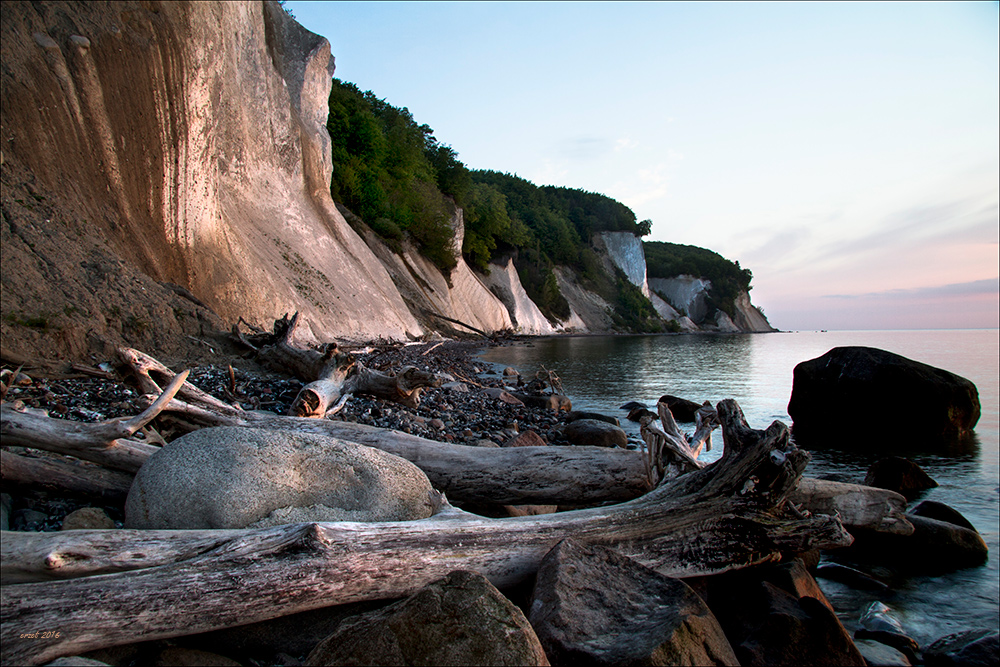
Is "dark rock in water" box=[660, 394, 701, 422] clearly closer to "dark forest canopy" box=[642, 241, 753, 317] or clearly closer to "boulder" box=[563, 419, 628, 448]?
"boulder" box=[563, 419, 628, 448]

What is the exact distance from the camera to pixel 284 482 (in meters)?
3.36

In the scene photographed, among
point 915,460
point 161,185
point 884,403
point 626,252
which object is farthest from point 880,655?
point 626,252

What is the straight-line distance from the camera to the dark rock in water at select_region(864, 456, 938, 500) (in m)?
7.29

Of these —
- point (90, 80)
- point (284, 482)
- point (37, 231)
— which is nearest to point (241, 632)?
point (284, 482)

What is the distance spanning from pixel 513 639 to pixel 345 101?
34.9 metres

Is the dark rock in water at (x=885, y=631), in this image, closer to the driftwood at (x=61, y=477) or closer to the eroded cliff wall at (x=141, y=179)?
the driftwood at (x=61, y=477)

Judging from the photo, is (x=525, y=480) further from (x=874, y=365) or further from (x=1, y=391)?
(x=874, y=365)

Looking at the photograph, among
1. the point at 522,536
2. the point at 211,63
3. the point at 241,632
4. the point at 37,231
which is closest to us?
the point at 241,632

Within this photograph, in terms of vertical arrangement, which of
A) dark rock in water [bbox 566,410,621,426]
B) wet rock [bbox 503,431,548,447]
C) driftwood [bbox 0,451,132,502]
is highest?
driftwood [bbox 0,451,132,502]

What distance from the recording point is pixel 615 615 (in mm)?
2729

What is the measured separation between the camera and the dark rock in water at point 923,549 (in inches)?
207

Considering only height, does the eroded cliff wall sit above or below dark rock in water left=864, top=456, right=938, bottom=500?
above

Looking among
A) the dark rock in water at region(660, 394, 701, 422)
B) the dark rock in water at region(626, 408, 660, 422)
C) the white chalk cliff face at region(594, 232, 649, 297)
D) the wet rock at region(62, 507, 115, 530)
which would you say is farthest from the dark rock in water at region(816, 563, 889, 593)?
the white chalk cliff face at region(594, 232, 649, 297)

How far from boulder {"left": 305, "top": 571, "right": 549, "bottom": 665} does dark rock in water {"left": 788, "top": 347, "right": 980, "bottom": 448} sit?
34.1ft
